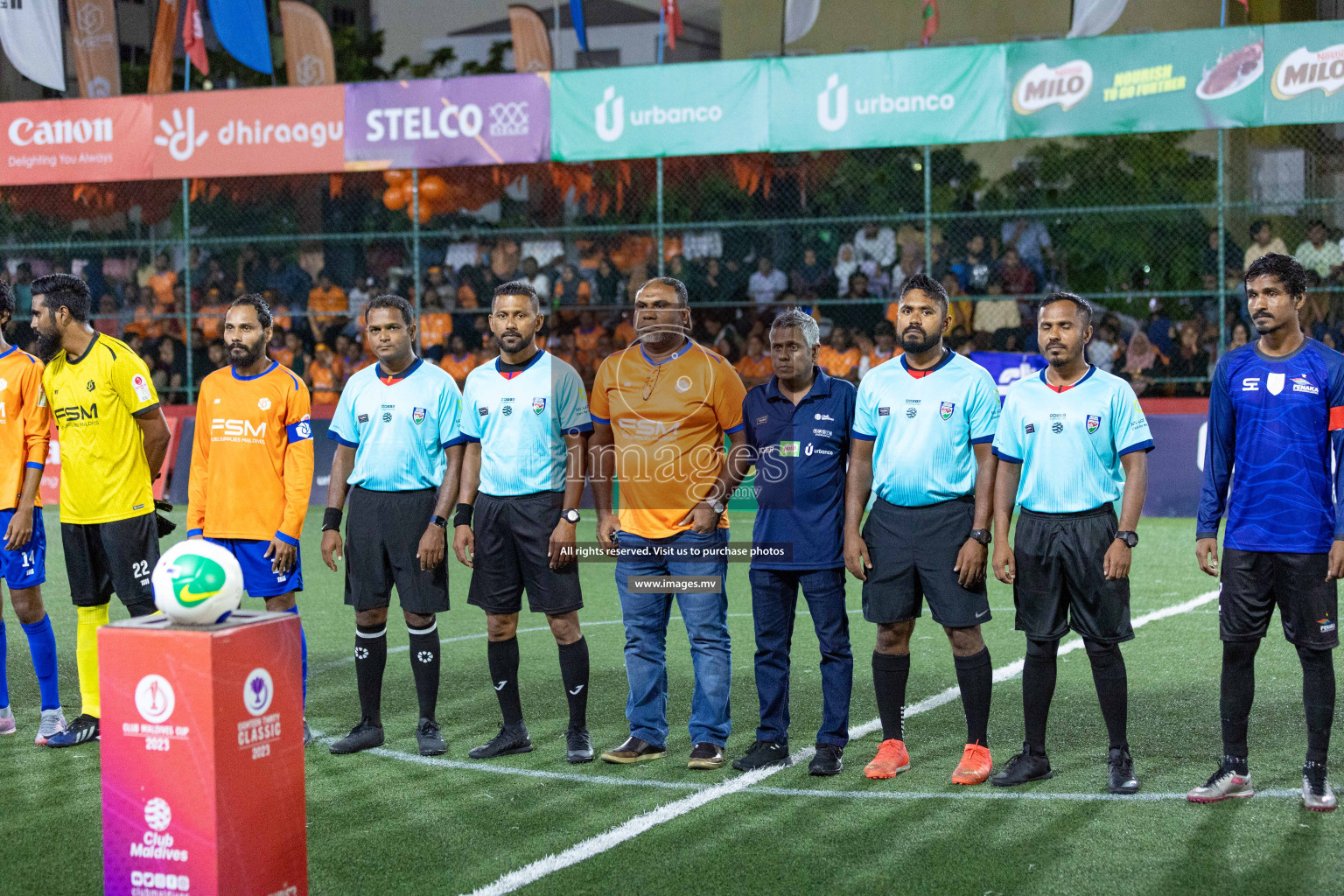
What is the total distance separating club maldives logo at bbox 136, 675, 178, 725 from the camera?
400cm

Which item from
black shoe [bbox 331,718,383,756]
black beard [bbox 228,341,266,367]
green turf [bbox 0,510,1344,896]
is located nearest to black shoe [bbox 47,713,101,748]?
green turf [bbox 0,510,1344,896]

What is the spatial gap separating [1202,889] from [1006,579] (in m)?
1.67

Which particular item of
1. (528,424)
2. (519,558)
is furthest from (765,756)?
(528,424)

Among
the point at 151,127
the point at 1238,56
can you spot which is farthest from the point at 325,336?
the point at 1238,56

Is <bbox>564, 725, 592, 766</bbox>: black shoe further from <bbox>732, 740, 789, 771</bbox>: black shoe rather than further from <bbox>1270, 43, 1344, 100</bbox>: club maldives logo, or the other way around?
<bbox>1270, 43, 1344, 100</bbox>: club maldives logo

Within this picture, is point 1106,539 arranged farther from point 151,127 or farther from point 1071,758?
point 151,127

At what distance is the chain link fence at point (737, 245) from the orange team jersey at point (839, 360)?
0.13 feet

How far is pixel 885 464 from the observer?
615 centimetres

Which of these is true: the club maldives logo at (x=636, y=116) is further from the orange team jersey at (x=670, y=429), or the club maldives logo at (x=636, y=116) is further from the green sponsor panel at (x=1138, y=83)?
the orange team jersey at (x=670, y=429)

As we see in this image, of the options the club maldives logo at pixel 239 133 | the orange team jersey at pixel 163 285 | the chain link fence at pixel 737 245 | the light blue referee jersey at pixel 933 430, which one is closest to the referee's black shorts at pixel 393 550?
the light blue referee jersey at pixel 933 430

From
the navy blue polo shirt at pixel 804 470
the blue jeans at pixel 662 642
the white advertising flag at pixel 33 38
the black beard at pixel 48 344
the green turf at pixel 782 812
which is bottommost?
the green turf at pixel 782 812

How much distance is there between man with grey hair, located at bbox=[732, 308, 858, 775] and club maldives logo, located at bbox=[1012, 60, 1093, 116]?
A: 35.2ft

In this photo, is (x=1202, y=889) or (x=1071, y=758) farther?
(x=1071, y=758)

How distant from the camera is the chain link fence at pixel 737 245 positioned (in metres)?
17.0
